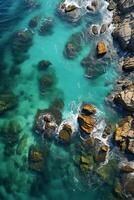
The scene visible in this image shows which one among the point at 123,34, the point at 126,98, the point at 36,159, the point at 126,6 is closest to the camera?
the point at 36,159

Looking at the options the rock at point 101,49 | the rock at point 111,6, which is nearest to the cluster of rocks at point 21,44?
the rock at point 101,49

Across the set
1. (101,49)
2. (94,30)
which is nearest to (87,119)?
(101,49)

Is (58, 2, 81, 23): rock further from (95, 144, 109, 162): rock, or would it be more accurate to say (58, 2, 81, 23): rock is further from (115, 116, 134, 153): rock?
(95, 144, 109, 162): rock

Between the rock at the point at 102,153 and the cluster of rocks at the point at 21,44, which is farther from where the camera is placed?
the cluster of rocks at the point at 21,44

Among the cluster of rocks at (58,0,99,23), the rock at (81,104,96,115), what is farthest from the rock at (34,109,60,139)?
the cluster of rocks at (58,0,99,23)

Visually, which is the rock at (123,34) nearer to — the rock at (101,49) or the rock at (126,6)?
the rock at (126,6)

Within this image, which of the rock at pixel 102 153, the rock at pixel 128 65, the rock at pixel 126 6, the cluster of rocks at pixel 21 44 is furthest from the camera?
the cluster of rocks at pixel 21 44

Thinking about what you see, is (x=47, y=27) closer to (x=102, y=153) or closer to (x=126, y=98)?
(x=126, y=98)
